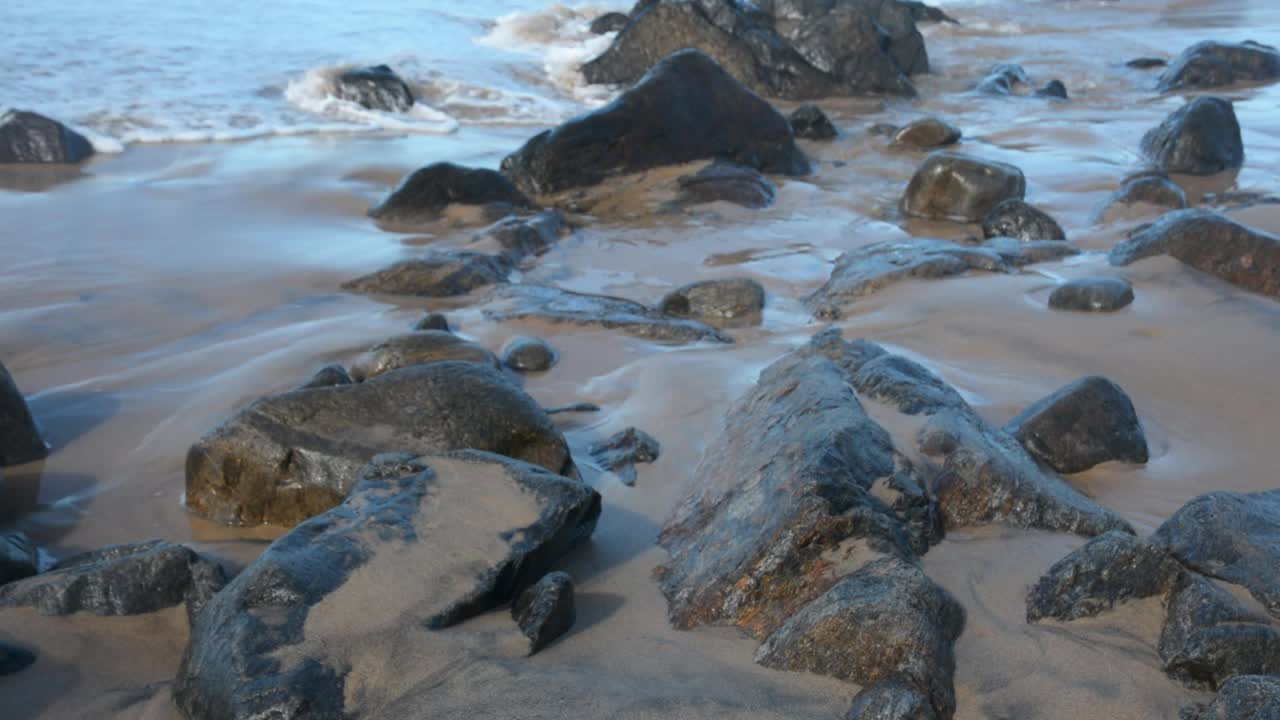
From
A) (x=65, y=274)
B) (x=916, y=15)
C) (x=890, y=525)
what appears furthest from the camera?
(x=916, y=15)

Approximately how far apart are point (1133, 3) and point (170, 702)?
23352mm

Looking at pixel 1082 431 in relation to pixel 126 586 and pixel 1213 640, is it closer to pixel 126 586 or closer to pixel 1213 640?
pixel 1213 640

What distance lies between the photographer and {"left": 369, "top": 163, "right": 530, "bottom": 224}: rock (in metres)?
6.61

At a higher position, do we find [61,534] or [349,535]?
[349,535]

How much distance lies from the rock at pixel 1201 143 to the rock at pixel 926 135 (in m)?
1.62

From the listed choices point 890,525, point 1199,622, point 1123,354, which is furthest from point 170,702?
point 1123,354

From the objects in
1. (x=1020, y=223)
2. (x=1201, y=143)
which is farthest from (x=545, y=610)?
(x=1201, y=143)

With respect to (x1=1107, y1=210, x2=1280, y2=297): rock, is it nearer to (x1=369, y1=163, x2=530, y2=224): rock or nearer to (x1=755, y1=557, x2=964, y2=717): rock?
(x1=755, y1=557, x2=964, y2=717): rock

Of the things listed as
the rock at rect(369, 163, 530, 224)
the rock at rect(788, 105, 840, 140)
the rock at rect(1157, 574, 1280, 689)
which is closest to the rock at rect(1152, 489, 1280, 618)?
the rock at rect(1157, 574, 1280, 689)

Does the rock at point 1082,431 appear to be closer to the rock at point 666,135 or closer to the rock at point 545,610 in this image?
the rock at point 545,610

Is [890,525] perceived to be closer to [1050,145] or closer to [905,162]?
[905,162]

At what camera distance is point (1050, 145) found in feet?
28.2

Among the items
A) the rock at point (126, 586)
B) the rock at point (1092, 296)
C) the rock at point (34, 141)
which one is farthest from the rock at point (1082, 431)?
the rock at point (34, 141)

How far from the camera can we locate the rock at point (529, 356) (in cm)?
413
